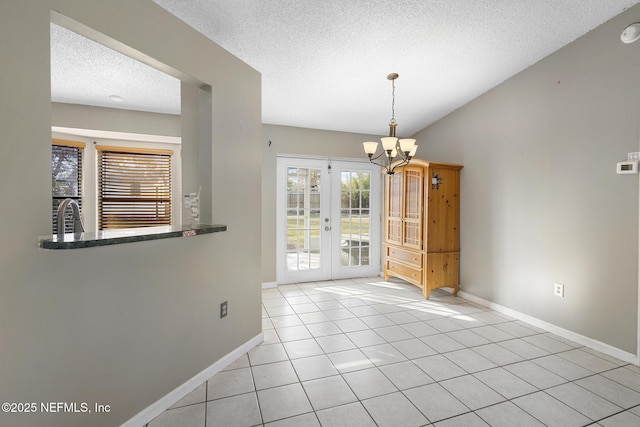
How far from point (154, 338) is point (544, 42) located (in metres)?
4.01

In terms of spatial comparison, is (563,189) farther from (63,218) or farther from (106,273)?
(63,218)

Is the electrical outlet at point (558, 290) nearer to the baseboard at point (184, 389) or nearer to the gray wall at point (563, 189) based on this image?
the gray wall at point (563, 189)

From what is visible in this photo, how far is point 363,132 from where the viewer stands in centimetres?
497

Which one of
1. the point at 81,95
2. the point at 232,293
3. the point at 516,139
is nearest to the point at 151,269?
the point at 232,293

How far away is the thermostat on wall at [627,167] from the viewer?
2.39 metres

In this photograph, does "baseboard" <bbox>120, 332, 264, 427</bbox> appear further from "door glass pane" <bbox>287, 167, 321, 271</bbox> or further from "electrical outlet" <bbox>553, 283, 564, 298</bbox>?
"electrical outlet" <bbox>553, 283, 564, 298</bbox>

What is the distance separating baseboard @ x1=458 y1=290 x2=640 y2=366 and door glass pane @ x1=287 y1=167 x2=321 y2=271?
235 centimetres

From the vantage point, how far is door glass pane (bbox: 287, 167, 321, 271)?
466 cm

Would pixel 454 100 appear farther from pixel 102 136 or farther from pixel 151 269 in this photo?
pixel 102 136

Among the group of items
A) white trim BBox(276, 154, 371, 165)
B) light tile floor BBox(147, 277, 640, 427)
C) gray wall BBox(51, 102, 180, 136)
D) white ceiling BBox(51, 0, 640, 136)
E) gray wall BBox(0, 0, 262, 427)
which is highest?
white ceiling BBox(51, 0, 640, 136)

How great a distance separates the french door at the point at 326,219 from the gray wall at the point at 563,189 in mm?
1608

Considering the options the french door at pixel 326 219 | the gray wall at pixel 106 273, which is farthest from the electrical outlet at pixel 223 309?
the french door at pixel 326 219

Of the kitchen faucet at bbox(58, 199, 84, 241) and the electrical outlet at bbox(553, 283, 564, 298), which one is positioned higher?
the kitchen faucet at bbox(58, 199, 84, 241)

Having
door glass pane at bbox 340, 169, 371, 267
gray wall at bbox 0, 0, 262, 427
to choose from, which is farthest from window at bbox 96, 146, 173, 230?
door glass pane at bbox 340, 169, 371, 267
